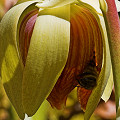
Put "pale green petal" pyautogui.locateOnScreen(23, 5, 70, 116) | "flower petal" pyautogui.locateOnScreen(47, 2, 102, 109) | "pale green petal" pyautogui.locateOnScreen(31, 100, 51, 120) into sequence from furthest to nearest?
"pale green petal" pyautogui.locateOnScreen(31, 100, 51, 120), "flower petal" pyautogui.locateOnScreen(47, 2, 102, 109), "pale green petal" pyautogui.locateOnScreen(23, 5, 70, 116)

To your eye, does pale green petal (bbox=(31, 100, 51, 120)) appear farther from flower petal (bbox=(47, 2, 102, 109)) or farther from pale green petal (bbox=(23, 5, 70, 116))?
pale green petal (bbox=(23, 5, 70, 116))

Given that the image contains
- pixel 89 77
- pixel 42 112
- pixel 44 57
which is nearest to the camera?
pixel 44 57

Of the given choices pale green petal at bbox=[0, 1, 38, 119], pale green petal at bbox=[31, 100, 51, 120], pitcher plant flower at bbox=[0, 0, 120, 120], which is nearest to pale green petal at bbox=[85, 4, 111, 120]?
pitcher plant flower at bbox=[0, 0, 120, 120]

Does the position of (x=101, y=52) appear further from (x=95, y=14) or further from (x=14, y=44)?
(x=14, y=44)

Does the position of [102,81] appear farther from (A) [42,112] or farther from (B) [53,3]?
(A) [42,112]

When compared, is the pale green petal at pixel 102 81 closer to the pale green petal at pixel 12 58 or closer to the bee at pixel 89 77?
the bee at pixel 89 77

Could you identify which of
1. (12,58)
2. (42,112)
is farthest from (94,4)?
(42,112)
